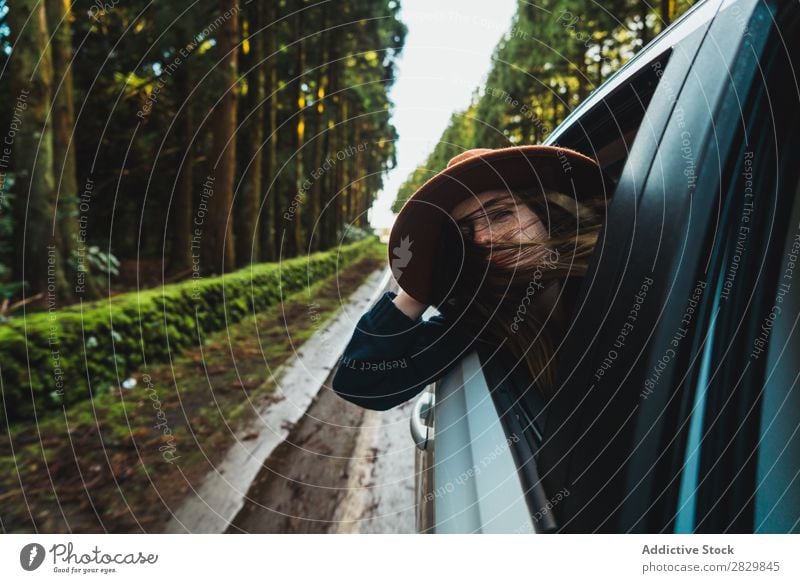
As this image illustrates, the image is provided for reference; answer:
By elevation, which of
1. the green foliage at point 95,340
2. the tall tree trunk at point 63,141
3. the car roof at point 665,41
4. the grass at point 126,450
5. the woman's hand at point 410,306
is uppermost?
the tall tree trunk at point 63,141

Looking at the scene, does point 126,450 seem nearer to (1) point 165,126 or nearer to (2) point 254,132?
(2) point 254,132

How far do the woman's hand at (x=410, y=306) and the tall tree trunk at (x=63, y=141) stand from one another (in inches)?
184

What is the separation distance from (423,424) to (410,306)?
0.42 meters

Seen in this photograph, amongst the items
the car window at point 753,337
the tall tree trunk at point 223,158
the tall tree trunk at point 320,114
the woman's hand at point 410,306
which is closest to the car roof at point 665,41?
the car window at point 753,337

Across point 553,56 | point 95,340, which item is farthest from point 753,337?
point 553,56

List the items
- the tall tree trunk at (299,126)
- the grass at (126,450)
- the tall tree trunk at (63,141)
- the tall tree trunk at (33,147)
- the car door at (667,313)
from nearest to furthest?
the car door at (667,313), the grass at (126,450), the tall tree trunk at (33,147), the tall tree trunk at (63,141), the tall tree trunk at (299,126)

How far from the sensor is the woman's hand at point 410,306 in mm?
1518

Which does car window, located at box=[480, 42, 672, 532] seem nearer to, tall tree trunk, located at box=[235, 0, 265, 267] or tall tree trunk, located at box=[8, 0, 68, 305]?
tall tree trunk, located at box=[8, 0, 68, 305]

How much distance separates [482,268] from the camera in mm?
1309

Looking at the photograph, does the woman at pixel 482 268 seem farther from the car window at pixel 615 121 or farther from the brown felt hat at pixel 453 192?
the car window at pixel 615 121

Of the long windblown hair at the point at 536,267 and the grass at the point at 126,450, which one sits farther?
the grass at the point at 126,450

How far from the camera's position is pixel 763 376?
0.69 meters

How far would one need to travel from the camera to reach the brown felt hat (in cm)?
119
